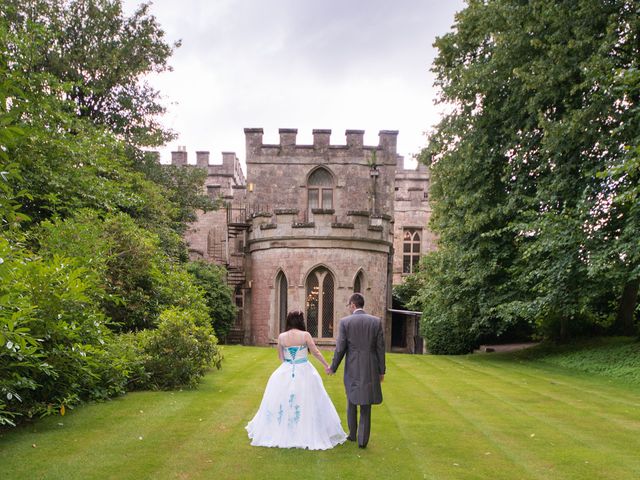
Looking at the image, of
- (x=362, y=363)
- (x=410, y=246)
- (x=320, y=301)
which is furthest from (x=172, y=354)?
(x=410, y=246)

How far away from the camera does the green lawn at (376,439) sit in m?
5.73

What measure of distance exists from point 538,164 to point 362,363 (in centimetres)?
1115

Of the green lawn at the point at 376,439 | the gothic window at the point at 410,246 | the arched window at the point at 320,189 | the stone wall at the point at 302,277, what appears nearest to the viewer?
the green lawn at the point at 376,439

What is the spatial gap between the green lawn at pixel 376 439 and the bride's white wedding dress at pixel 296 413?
192mm

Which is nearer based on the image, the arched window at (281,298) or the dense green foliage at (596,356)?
the dense green foliage at (596,356)

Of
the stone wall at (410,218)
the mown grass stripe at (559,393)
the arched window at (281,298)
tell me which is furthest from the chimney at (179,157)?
the mown grass stripe at (559,393)

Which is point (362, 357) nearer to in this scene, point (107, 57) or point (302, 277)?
point (302, 277)

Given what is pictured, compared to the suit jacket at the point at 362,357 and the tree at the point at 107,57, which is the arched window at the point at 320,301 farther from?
the suit jacket at the point at 362,357

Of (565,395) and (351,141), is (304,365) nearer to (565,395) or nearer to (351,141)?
(565,395)

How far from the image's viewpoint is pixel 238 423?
7.71 metres

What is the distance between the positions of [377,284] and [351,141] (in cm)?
803

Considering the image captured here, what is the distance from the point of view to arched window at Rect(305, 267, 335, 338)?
21.3 m

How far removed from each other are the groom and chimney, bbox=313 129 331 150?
20330 millimetres

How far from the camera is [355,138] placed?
26656 millimetres
